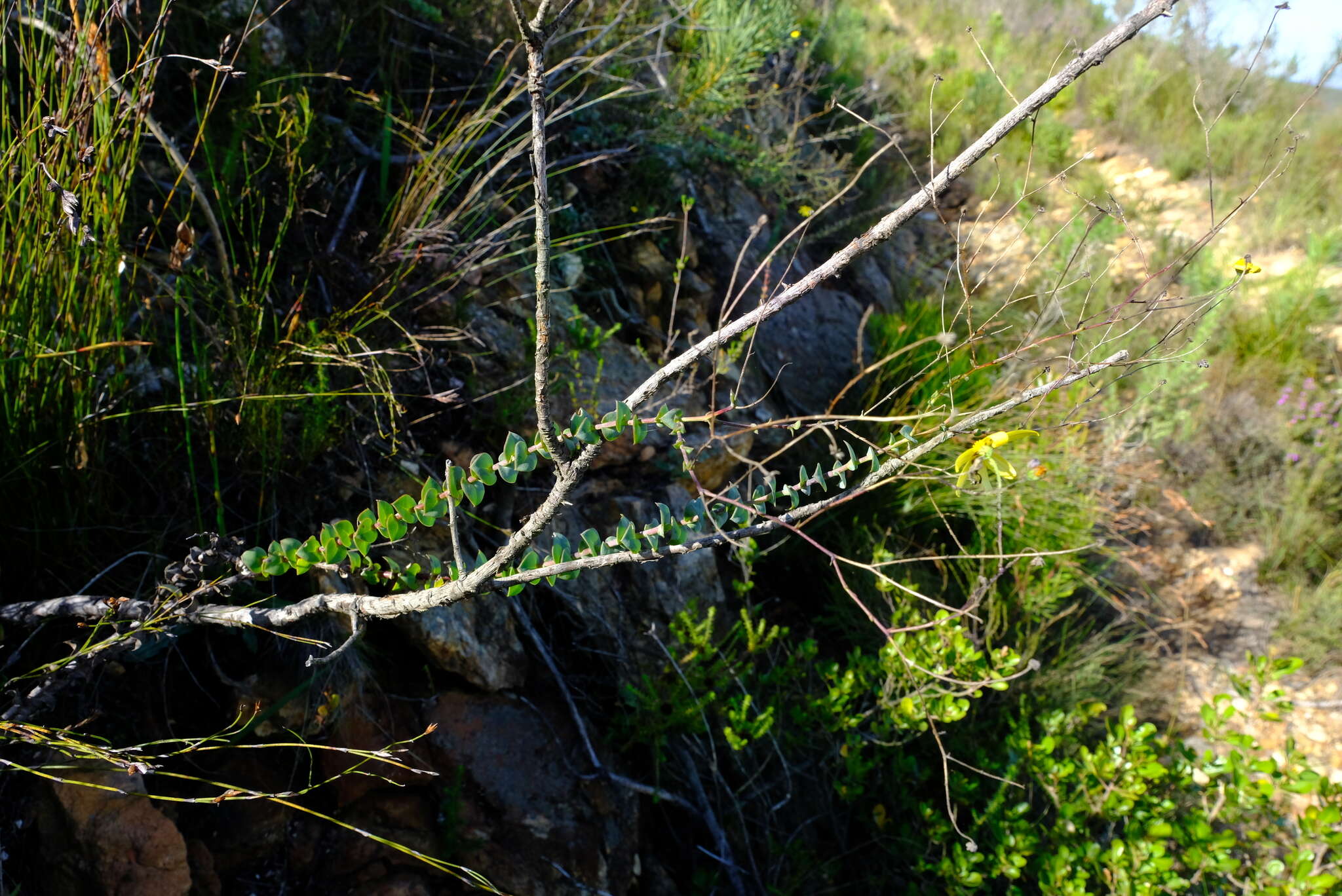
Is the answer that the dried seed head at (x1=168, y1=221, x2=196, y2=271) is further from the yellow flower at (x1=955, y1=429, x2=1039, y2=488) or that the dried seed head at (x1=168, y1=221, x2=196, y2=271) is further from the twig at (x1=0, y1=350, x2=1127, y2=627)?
the yellow flower at (x1=955, y1=429, x2=1039, y2=488)

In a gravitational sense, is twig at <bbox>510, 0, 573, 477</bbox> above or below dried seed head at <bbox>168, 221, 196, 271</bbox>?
above

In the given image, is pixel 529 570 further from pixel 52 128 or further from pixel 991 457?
pixel 52 128

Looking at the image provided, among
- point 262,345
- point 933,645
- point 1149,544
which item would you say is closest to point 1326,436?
point 1149,544

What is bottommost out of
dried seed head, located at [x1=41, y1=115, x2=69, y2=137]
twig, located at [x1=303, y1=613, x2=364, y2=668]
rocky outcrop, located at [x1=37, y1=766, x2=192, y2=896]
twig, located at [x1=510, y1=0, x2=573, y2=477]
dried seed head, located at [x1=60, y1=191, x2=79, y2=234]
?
rocky outcrop, located at [x1=37, y1=766, x2=192, y2=896]

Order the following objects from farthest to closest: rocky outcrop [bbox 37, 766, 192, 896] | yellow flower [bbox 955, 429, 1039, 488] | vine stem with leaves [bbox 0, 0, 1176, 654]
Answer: rocky outcrop [bbox 37, 766, 192, 896] → yellow flower [bbox 955, 429, 1039, 488] → vine stem with leaves [bbox 0, 0, 1176, 654]

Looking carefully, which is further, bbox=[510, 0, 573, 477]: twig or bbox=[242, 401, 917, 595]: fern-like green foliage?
bbox=[242, 401, 917, 595]: fern-like green foliage

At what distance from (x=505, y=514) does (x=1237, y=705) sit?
3.51 m

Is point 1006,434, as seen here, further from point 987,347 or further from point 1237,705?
point 1237,705

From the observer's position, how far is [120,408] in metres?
1.57

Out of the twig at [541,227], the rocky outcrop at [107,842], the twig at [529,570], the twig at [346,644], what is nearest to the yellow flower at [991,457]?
the twig at [529,570]

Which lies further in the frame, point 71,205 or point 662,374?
point 71,205

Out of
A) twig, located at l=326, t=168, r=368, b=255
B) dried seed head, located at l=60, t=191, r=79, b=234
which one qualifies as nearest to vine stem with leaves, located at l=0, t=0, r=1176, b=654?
dried seed head, located at l=60, t=191, r=79, b=234

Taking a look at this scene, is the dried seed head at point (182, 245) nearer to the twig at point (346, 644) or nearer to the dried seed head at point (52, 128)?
the dried seed head at point (52, 128)

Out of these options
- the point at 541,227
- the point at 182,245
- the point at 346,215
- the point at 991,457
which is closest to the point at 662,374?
the point at 541,227
